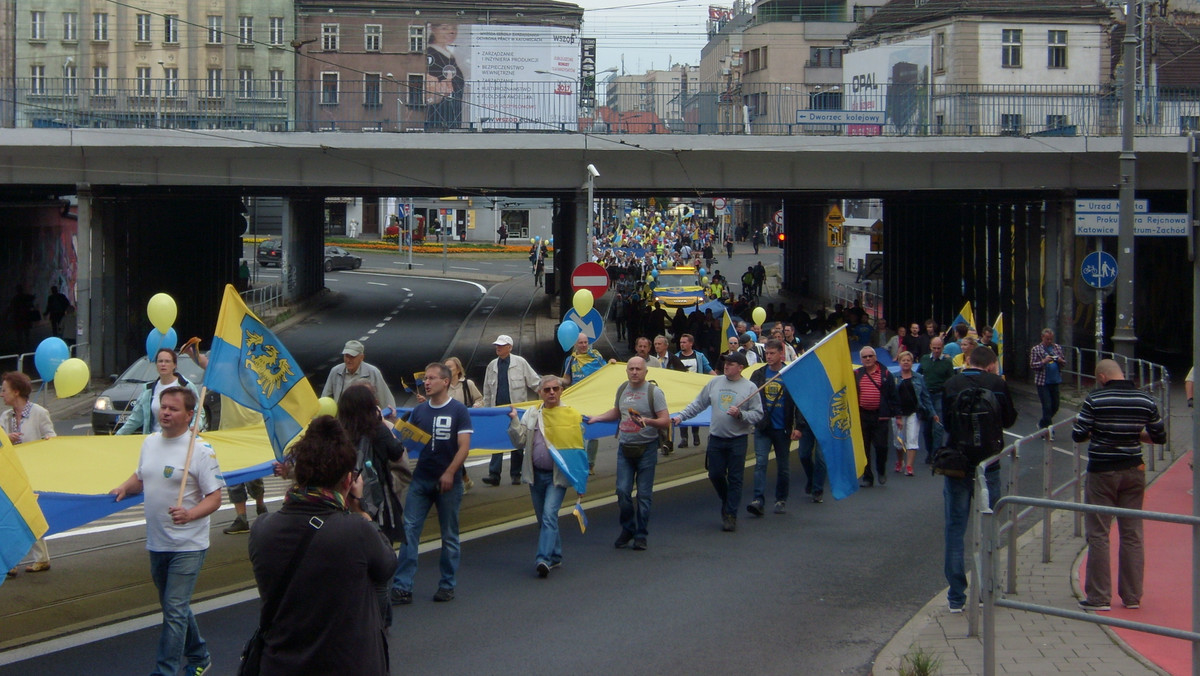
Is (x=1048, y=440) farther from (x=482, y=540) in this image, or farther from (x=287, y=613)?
(x=287, y=613)

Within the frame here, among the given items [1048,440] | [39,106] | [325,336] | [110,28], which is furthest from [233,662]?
[110,28]

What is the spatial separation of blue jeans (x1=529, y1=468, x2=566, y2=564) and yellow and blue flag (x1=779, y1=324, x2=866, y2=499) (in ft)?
8.87

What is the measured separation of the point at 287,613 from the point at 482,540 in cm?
677

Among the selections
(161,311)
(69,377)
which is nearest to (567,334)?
(161,311)

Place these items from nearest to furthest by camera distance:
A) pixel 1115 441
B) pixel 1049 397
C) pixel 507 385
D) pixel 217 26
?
pixel 1115 441
pixel 507 385
pixel 1049 397
pixel 217 26

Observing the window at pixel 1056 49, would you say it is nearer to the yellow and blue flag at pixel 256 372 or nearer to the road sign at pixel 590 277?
the road sign at pixel 590 277

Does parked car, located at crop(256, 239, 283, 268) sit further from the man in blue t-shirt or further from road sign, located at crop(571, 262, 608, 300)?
the man in blue t-shirt

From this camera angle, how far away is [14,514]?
6.95 metres

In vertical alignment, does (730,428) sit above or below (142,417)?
below

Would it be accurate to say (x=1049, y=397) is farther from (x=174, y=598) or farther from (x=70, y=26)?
(x=70, y=26)

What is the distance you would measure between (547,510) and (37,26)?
1776 inches

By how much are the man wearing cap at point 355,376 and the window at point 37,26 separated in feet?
137

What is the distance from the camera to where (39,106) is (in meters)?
28.2

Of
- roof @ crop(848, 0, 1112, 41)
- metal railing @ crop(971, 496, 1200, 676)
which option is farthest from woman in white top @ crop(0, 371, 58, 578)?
roof @ crop(848, 0, 1112, 41)
